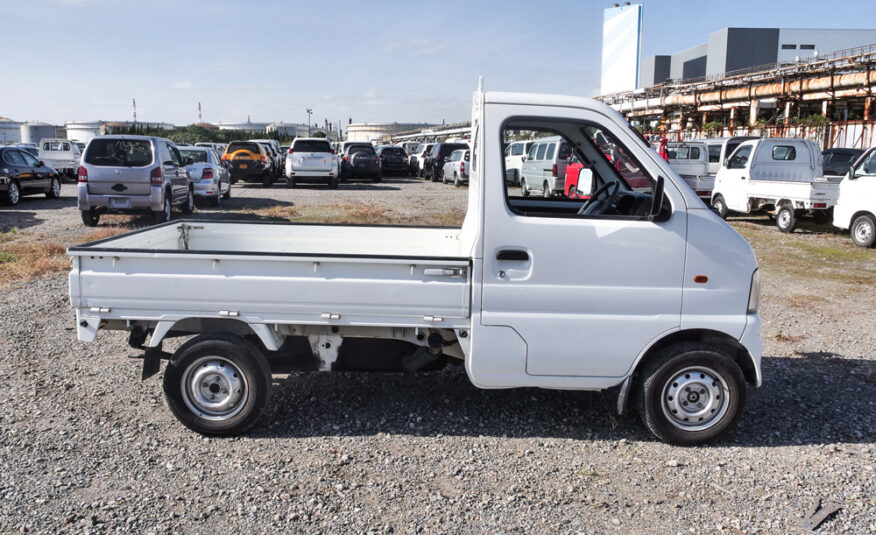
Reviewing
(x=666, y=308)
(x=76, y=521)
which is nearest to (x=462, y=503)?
(x=666, y=308)

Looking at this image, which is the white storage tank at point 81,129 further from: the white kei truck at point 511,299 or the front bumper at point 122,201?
the white kei truck at point 511,299

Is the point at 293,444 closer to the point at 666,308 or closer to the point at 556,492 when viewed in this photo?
the point at 556,492

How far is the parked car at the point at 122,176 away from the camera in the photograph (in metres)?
14.1

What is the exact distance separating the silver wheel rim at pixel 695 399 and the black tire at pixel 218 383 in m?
2.62

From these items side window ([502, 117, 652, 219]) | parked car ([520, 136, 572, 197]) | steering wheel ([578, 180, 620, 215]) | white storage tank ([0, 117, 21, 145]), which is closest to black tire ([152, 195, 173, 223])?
parked car ([520, 136, 572, 197])

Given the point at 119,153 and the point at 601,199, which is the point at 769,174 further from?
the point at 119,153

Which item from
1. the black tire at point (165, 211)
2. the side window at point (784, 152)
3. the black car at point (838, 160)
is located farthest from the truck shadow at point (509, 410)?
the black car at point (838, 160)

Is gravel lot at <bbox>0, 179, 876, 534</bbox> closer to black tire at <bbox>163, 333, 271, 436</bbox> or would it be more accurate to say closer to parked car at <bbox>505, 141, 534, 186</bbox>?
black tire at <bbox>163, 333, 271, 436</bbox>

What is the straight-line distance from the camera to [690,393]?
4.55 m

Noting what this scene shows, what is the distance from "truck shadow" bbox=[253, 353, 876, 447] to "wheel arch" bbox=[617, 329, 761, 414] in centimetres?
22

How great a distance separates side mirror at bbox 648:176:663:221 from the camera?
13.4 ft

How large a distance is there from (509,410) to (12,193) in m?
19.0

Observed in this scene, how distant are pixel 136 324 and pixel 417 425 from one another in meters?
2.00

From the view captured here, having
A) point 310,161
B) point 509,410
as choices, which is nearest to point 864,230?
point 509,410
